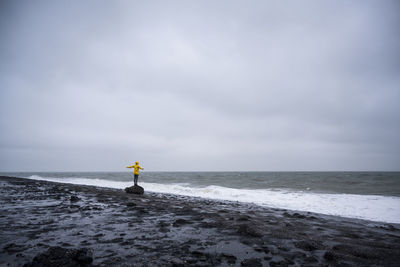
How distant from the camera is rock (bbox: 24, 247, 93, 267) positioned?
361 cm

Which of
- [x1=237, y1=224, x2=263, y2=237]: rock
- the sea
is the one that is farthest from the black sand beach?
the sea

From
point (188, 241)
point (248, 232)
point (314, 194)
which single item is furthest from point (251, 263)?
point (314, 194)

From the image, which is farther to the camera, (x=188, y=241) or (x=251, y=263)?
(x=188, y=241)

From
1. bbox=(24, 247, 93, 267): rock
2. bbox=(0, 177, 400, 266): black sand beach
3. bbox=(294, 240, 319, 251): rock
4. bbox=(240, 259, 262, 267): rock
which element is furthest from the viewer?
bbox=(294, 240, 319, 251): rock

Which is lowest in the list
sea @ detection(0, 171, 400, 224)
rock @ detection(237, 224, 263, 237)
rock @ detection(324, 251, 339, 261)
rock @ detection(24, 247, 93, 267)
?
sea @ detection(0, 171, 400, 224)

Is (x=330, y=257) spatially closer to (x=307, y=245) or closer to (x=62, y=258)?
(x=307, y=245)

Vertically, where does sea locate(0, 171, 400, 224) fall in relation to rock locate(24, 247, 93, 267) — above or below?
below

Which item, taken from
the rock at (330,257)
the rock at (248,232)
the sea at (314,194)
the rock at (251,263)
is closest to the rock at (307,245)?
the rock at (330,257)

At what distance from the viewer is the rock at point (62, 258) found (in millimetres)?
3613

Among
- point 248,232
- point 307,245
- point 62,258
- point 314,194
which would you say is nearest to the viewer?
point 62,258

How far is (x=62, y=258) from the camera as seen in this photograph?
3.80 metres

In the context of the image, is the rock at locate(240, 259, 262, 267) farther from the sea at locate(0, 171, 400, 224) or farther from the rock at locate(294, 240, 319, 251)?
the sea at locate(0, 171, 400, 224)

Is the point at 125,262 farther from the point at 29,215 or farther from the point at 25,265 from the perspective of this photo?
the point at 29,215

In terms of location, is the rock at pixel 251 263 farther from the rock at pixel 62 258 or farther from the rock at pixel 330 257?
the rock at pixel 62 258
